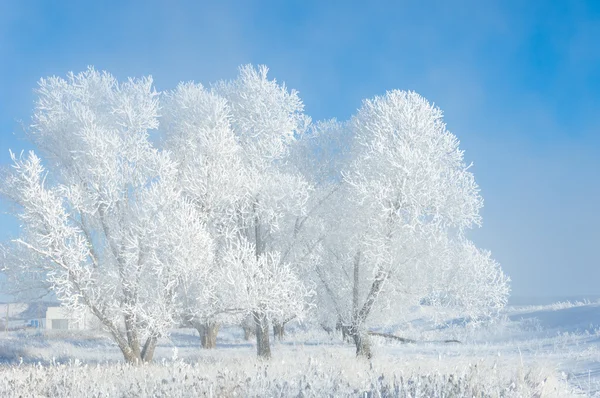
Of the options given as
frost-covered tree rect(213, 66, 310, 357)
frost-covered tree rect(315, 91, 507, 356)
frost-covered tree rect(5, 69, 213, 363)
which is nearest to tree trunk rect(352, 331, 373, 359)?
frost-covered tree rect(315, 91, 507, 356)

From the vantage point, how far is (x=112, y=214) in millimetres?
16562

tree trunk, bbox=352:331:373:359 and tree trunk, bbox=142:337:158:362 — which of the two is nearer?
tree trunk, bbox=142:337:158:362

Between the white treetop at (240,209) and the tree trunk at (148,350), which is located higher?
the white treetop at (240,209)

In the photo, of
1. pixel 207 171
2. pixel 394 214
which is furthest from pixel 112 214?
pixel 394 214

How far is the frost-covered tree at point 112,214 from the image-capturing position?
47.4 feet

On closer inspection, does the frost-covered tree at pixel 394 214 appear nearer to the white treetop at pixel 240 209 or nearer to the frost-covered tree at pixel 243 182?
the white treetop at pixel 240 209

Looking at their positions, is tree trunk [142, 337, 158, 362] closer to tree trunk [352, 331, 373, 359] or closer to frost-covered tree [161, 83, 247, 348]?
frost-covered tree [161, 83, 247, 348]

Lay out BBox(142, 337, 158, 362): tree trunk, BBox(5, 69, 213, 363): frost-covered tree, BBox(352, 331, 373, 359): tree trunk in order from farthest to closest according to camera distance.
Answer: BBox(352, 331, 373, 359): tree trunk < BBox(142, 337, 158, 362): tree trunk < BBox(5, 69, 213, 363): frost-covered tree

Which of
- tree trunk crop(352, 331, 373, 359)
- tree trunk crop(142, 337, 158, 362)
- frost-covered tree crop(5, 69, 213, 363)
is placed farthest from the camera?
tree trunk crop(352, 331, 373, 359)

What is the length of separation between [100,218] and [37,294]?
4.07 meters

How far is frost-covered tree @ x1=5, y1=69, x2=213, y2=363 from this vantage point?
47.4 ft

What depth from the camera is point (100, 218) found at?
16719 millimetres

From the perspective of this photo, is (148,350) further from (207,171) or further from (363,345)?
(363,345)

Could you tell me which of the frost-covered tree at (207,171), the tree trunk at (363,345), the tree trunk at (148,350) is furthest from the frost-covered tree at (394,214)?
the tree trunk at (148,350)
